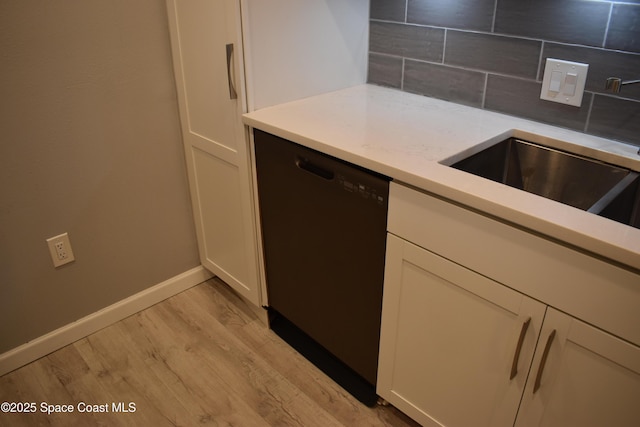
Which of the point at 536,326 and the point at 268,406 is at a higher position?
the point at 536,326

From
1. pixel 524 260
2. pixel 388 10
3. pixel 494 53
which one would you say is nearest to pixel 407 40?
pixel 388 10

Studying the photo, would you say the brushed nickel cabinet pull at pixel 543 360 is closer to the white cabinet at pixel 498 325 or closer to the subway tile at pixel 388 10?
the white cabinet at pixel 498 325

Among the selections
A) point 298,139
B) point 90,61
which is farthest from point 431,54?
point 90,61

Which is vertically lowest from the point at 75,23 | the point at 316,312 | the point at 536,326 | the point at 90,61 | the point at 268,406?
the point at 268,406

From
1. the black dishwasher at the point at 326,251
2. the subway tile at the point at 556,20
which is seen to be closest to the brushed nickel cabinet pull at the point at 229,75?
the black dishwasher at the point at 326,251

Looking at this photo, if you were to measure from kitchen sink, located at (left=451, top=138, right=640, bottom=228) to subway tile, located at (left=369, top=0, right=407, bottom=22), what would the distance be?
0.63 meters

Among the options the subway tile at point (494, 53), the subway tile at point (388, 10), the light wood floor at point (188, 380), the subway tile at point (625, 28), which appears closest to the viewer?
the subway tile at point (625, 28)

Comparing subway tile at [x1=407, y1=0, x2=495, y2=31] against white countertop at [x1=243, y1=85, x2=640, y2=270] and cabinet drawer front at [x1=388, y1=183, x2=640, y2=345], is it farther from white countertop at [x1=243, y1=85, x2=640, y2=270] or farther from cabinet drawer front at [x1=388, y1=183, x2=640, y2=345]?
cabinet drawer front at [x1=388, y1=183, x2=640, y2=345]

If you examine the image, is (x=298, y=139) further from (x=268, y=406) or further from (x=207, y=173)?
(x=268, y=406)

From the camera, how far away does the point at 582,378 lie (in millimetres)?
1112

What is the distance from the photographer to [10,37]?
1.56m

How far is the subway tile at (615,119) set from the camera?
142 centimetres

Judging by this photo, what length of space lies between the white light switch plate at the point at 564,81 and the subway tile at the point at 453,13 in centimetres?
24

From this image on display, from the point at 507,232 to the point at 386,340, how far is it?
57cm
